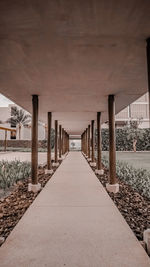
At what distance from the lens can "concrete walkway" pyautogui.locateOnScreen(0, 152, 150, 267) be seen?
1.88 m

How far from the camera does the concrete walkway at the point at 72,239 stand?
1.88 metres

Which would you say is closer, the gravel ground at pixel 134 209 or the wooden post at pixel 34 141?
the gravel ground at pixel 134 209

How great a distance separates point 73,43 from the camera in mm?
2361

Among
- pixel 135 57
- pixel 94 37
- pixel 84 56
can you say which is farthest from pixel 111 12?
pixel 135 57

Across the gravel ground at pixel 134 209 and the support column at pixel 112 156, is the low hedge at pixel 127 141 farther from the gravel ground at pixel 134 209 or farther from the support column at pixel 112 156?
the gravel ground at pixel 134 209

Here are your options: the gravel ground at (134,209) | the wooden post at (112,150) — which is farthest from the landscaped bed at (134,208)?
the wooden post at (112,150)

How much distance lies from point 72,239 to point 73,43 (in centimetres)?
291

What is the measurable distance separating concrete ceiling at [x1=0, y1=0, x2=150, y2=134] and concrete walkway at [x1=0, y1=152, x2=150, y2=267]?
2906 mm

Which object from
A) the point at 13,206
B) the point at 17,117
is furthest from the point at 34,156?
the point at 17,117

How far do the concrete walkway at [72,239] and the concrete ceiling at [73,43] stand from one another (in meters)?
2.91

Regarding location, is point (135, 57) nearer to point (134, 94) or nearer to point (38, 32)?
point (38, 32)

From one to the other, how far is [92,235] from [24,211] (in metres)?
1.59

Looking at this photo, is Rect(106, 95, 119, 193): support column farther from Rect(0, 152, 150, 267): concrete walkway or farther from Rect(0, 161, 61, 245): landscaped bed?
Rect(0, 161, 61, 245): landscaped bed

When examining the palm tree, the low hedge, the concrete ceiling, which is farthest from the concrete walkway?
the palm tree
